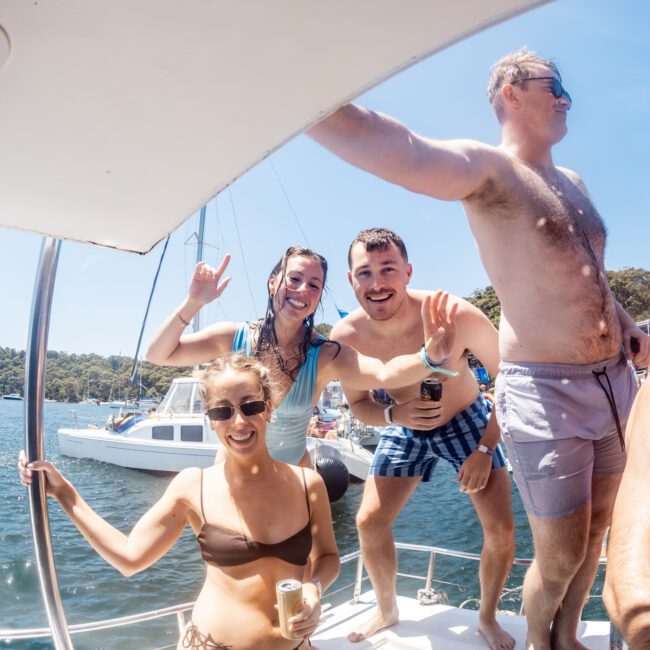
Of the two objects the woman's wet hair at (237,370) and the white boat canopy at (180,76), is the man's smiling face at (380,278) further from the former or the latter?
the white boat canopy at (180,76)

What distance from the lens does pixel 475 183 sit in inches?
60.2

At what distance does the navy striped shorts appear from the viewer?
242 cm

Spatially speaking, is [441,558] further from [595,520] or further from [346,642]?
[595,520]

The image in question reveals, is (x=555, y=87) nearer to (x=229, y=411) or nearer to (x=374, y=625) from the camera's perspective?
(x=229, y=411)

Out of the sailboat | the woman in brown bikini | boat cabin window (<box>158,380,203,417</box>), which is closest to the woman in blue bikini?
the woman in brown bikini

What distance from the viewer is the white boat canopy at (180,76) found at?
83 cm

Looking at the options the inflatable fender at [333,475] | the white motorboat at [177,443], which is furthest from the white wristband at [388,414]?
the white motorboat at [177,443]

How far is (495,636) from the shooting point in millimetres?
2309

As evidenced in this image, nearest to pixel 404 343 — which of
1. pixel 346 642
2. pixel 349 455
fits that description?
pixel 346 642

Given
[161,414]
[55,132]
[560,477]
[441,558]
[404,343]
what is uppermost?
[55,132]

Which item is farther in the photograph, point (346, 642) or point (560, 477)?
point (346, 642)

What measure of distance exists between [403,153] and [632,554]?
3.35 feet

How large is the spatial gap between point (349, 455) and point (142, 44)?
14888 mm

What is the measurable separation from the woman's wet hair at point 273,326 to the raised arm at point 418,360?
0.63ft
